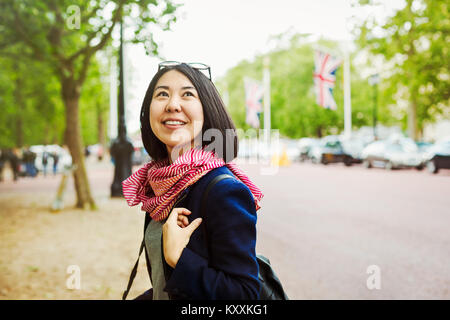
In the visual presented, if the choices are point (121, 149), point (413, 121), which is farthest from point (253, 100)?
point (121, 149)

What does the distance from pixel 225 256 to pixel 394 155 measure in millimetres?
23574

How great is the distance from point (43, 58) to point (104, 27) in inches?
61.0

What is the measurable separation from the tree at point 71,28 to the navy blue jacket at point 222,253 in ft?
23.5

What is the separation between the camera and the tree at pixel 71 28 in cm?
875

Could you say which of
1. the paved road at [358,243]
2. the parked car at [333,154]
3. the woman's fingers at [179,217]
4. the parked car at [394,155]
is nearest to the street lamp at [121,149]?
the paved road at [358,243]

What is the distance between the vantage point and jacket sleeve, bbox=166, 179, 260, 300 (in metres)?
1.37

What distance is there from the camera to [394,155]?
2336cm

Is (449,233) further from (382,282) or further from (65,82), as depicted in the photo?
(65,82)

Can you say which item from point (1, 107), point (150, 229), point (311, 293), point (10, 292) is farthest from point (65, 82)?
point (1, 107)

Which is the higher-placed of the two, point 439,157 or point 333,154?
point 439,157

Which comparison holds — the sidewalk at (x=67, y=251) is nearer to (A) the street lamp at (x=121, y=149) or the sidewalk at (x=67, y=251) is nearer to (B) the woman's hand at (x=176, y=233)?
(A) the street lamp at (x=121, y=149)

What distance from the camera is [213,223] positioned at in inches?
54.6

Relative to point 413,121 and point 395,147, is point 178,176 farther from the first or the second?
point 413,121

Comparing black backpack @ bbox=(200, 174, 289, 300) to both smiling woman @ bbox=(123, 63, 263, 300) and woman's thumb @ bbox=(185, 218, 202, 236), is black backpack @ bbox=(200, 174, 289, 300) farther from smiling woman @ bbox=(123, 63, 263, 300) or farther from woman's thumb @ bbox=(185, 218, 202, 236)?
woman's thumb @ bbox=(185, 218, 202, 236)
